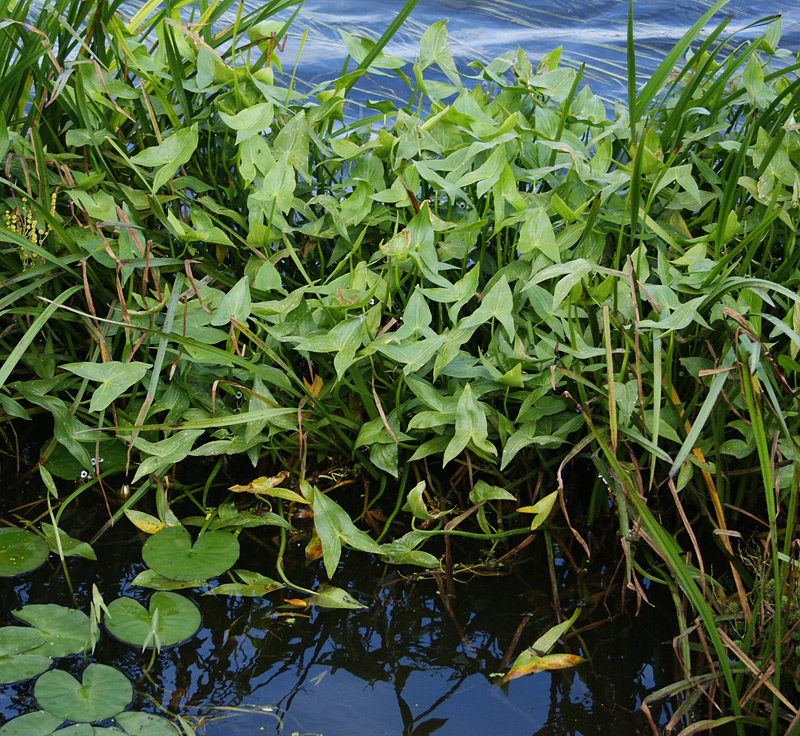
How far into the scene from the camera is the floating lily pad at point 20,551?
1.04 m

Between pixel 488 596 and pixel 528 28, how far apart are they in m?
3.54

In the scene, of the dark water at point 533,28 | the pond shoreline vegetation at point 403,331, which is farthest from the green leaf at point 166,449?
the dark water at point 533,28

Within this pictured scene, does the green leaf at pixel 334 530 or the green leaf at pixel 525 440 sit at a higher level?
the green leaf at pixel 525 440

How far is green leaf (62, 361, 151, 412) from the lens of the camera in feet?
3.16

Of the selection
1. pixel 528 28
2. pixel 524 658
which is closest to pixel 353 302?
pixel 524 658

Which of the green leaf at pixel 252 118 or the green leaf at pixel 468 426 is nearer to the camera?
the green leaf at pixel 468 426

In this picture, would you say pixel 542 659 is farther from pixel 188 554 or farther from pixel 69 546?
pixel 69 546

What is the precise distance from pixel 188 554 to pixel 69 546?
0.18m

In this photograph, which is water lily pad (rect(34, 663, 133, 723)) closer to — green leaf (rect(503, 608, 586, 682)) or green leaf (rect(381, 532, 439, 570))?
green leaf (rect(381, 532, 439, 570))

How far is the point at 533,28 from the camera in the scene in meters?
3.87

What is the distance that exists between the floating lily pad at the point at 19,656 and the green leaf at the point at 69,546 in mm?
133

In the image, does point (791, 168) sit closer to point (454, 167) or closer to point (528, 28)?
point (454, 167)

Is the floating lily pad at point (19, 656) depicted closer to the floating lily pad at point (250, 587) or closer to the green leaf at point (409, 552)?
the floating lily pad at point (250, 587)

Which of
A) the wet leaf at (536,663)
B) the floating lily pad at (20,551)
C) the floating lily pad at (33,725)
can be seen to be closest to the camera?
the floating lily pad at (33,725)
